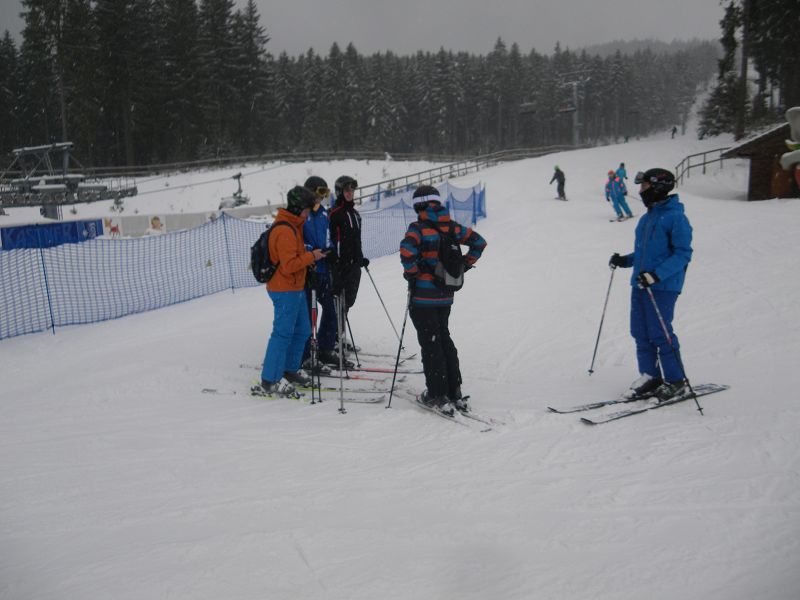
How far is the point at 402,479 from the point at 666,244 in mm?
3156

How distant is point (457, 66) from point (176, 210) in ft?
199

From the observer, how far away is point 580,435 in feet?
14.7

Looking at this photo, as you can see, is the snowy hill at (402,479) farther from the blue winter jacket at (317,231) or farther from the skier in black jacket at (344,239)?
the blue winter jacket at (317,231)

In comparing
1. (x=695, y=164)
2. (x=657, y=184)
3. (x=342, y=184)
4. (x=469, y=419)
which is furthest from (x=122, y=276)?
(x=695, y=164)

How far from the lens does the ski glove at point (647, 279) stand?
4.80m

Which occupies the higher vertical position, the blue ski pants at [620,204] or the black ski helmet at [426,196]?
the black ski helmet at [426,196]

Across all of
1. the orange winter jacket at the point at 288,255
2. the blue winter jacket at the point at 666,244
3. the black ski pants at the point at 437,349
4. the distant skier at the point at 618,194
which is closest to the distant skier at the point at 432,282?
the black ski pants at the point at 437,349

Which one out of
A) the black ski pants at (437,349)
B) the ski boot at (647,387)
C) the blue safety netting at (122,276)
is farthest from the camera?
the blue safety netting at (122,276)

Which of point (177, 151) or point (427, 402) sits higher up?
point (177, 151)

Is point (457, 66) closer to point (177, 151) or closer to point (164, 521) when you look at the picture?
point (177, 151)

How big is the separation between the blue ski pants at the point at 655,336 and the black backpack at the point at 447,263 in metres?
1.66

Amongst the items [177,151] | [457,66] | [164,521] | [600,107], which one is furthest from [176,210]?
[600,107]

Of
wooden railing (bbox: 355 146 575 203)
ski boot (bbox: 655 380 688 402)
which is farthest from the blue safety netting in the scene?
wooden railing (bbox: 355 146 575 203)

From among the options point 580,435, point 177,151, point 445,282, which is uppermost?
point 177,151
